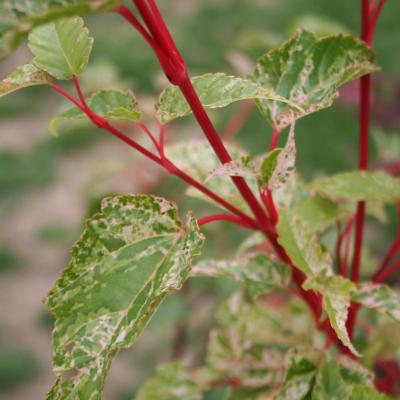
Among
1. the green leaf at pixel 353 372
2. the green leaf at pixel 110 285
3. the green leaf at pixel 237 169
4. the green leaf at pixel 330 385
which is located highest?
the green leaf at pixel 237 169

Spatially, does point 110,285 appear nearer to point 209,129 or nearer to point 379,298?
point 209,129

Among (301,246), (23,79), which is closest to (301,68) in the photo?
(301,246)

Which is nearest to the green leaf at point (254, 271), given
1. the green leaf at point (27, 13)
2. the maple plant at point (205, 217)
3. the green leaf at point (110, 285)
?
the maple plant at point (205, 217)

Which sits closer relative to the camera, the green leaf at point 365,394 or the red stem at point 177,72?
the red stem at point 177,72

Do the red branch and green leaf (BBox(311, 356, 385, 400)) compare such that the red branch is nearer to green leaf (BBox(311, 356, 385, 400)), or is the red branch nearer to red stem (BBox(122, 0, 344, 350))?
green leaf (BBox(311, 356, 385, 400))

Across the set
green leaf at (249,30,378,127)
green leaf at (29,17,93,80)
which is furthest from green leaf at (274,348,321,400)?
green leaf at (29,17,93,80)

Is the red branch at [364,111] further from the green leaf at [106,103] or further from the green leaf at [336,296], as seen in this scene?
the green leaf at [106,103]

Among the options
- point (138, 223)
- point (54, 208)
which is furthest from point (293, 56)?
point (54, 208)
